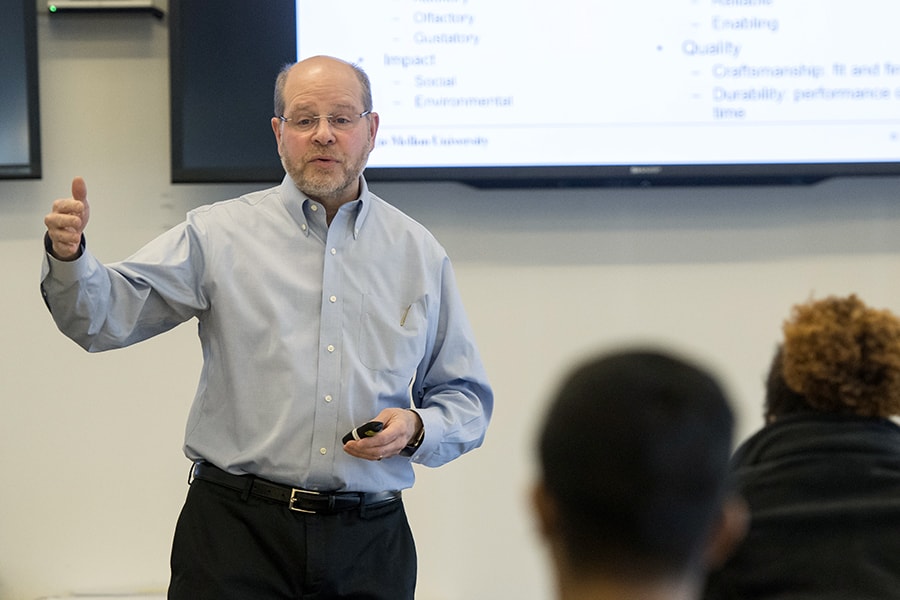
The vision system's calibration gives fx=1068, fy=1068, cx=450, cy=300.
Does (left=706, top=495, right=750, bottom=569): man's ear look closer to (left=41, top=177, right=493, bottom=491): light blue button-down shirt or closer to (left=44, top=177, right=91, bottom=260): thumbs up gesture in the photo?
(left=41, top=177, right=493, bottom=491): light blue button-down shirt

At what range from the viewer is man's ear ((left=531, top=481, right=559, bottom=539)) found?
1.00 m

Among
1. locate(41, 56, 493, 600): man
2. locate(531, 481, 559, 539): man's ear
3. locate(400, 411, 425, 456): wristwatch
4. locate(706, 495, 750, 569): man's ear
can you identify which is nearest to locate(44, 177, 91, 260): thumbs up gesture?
locate(41, 56, 493, 600): man

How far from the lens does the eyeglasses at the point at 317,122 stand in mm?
2176

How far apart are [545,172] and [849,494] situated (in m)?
1.61

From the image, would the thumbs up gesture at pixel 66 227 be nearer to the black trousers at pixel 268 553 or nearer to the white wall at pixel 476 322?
the black trousers at pixel 268 553

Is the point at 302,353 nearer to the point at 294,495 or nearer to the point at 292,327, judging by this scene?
the point at 292,327

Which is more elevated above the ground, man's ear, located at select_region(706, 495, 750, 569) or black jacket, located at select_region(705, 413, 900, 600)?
man's ear, located at select_region(706, 495, 750, 569)

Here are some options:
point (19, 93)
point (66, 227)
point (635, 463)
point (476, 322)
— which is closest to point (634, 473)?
point (635, 463)

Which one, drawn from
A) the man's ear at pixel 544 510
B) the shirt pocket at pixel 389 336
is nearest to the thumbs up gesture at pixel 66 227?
the shirt pocket at pixel 389 336

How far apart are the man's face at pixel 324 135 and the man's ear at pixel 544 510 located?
1.23 m

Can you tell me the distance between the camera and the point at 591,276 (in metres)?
3.16

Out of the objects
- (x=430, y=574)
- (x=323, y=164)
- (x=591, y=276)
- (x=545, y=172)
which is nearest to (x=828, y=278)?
(x=591, y=276)

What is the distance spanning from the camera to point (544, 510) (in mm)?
1006

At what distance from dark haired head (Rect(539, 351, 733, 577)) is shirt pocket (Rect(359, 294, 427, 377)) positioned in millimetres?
1158
